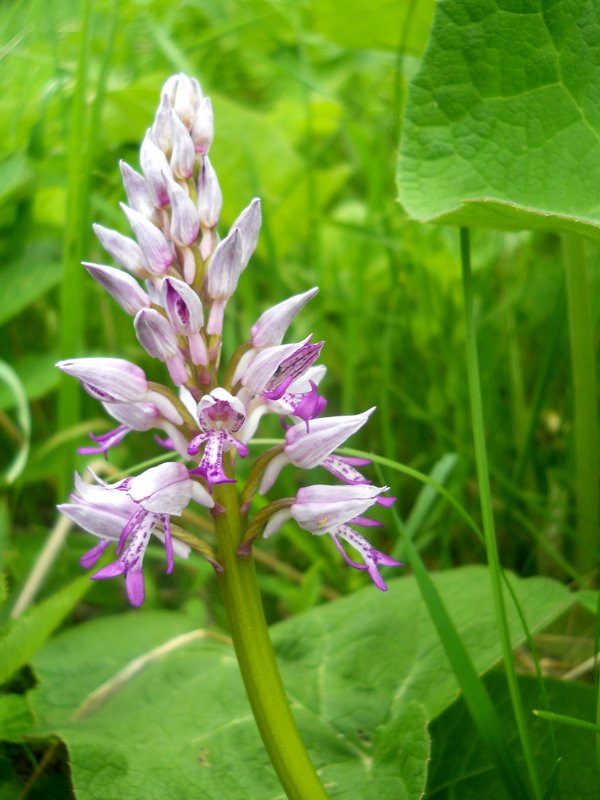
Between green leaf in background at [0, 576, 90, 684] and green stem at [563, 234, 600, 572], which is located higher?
green stem at [563, 234, 600, 572]

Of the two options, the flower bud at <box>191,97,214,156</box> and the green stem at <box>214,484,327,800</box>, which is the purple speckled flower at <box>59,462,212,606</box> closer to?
the green stem at <box>214,484,327,800</box>

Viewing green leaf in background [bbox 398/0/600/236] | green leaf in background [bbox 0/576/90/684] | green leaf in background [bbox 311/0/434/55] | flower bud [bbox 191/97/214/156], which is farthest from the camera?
green leaf in background [bbox 311/0/434/55]

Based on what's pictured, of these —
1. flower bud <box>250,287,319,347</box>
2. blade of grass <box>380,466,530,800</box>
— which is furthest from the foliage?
flower bud <box>250,287,319,347</box>

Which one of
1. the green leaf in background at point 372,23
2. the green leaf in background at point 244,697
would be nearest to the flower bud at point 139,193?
the green leaf in background at point 244,697

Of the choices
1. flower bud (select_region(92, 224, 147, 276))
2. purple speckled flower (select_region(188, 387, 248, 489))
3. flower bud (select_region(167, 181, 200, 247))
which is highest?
flower bud (select_region(167, 181, 200, 247))

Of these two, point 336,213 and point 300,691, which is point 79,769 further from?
point 336,213

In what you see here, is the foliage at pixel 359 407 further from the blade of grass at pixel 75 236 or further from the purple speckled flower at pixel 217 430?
the purple speckled flower at pixel 217 430
